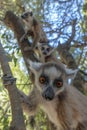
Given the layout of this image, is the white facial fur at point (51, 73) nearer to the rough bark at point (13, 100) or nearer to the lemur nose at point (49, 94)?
the lemur nose at point (49, 94)

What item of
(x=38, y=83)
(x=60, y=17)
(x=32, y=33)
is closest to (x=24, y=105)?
(x=38, y=83)

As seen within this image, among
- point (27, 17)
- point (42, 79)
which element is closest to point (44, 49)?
point (27, 17)

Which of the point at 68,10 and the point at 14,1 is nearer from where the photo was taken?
the point at 68,10

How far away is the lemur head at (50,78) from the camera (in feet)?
14.7

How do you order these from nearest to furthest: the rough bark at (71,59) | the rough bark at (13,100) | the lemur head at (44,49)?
1. the rough bark at (13,100)
2. the rough bark at (71,59)
3. the lemur head at (44,49)

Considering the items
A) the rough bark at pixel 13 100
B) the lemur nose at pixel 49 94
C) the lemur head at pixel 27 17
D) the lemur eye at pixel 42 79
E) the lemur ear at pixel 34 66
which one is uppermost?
the rough bark at pixel 13 100

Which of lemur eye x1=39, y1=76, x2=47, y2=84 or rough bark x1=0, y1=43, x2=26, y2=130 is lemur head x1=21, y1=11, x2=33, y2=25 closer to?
lemur eye x1=39, y1=76, x2=47, y2=84

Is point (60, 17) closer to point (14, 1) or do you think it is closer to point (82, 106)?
point (14, 1)

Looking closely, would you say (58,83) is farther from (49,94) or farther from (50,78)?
(49,94)

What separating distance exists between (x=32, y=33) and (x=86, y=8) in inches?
129

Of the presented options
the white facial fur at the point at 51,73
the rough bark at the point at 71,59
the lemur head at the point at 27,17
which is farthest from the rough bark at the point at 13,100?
the lemur head at the point at 27,17

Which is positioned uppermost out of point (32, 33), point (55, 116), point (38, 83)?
point (38, 83)

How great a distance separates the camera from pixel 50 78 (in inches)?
182

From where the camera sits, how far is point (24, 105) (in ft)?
15.9
